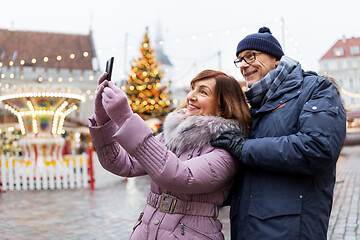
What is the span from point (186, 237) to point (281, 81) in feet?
2.82

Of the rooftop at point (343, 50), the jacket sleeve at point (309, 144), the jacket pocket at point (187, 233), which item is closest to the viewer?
the jacket sleeve at point (309, 144)

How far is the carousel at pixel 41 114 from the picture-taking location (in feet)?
39.8

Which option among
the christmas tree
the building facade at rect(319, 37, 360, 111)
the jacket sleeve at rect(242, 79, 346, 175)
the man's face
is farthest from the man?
the building facade at rect(319, 37, 360, 111)

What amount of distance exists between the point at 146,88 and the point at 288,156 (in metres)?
17.9

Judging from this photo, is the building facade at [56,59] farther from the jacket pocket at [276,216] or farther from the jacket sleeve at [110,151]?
the jacket pocket at [276,216]

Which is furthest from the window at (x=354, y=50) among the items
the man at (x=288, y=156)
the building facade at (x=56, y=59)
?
the man at (x=288, y=156)

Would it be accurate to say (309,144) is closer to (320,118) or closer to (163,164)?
(320,118)

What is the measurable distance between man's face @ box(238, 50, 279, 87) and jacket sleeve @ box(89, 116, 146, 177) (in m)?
0.75

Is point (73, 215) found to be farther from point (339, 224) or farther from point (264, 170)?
point (264, 170)

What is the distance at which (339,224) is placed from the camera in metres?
5.45

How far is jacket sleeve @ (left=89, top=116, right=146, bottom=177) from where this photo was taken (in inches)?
75.6

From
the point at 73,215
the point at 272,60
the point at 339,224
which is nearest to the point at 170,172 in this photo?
the point at 272,60

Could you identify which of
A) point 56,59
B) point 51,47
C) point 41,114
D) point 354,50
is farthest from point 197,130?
point 354,50

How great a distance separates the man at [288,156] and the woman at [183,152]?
0.28 feet
